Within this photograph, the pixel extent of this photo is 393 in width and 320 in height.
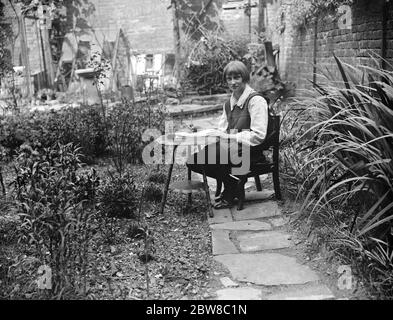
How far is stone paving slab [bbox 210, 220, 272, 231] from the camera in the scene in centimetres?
379

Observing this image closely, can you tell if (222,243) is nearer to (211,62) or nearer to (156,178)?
(156,178)

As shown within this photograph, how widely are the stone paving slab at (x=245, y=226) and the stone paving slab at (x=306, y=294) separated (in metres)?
1.06

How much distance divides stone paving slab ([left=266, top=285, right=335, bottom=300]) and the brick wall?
1853 mm

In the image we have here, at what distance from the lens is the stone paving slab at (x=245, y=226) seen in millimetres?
3789

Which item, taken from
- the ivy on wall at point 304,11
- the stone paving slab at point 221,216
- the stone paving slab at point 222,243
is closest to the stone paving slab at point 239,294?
the stone paving slab at point 222,243

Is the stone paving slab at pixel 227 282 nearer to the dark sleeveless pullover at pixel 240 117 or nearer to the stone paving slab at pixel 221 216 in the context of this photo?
the stone paving slab at pixel 221 216

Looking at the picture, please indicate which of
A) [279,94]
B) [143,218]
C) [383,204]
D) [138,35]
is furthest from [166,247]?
[138,35]

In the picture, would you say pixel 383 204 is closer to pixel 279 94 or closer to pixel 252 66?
pixel 279 94

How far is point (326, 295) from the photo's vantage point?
2.63m

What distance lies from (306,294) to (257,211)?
4.97 feet

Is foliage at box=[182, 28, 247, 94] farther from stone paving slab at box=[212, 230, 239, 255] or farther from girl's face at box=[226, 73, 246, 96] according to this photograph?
stone paving slab at box=[212, 230, 239, 255]

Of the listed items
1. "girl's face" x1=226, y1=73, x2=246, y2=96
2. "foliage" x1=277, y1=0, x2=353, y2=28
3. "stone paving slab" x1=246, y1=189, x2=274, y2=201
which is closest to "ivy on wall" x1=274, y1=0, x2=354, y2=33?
"foliage" x1=277, y1=0, x2=353, y2=28

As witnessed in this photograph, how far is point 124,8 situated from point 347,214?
10.0m

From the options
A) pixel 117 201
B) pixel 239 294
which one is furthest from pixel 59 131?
pixel 239 294
